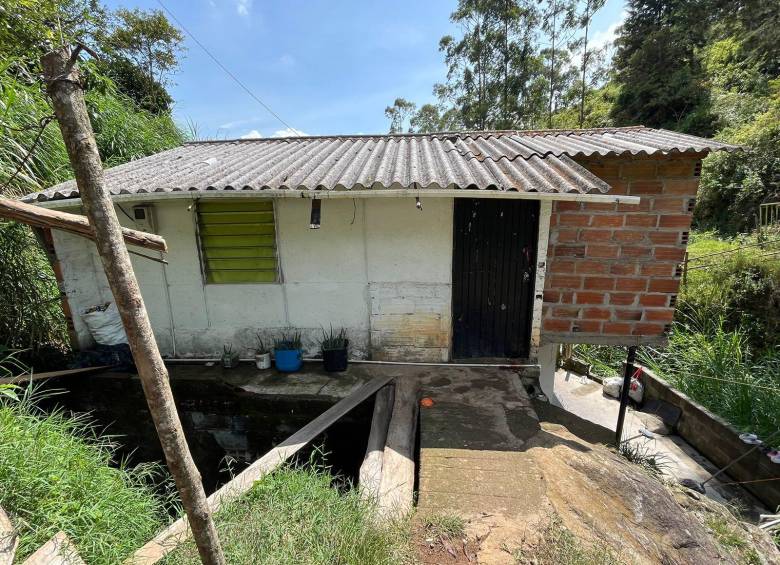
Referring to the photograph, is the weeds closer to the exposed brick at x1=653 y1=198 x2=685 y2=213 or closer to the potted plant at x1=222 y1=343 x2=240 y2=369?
the exposed brick at x1=653 y1=198 x2=685 y2=213

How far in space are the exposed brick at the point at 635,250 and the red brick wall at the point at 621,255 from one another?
0.01 m

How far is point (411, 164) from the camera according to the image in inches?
192

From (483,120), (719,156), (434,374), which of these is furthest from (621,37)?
(434,374)

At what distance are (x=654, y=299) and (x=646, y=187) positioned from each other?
1501 mm

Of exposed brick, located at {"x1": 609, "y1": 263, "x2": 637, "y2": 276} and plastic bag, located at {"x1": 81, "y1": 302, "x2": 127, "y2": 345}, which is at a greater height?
exposed brick, located at {"x1": 609, "y1": 263, "x2": 637, "y2": 276}

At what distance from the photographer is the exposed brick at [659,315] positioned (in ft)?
15.7

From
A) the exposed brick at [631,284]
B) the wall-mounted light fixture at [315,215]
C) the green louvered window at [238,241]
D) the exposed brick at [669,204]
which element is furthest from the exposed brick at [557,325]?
the green louvered window at [238,241]

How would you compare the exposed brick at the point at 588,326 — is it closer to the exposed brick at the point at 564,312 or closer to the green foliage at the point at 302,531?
the exposed brick at the point at 564,312

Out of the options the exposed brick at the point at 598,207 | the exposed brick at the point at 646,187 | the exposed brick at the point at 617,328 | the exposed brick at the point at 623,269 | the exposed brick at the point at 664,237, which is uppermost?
the exposed brick at the point at 646,187

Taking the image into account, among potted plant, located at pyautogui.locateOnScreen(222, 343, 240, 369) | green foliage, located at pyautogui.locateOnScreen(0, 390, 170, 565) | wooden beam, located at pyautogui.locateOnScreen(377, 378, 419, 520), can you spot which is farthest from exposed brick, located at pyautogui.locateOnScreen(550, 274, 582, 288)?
green foliage, located at pyautogui.locateOnScreen(0, 390, 170, 565)

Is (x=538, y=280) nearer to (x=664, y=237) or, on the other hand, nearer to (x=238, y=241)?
(x=664, y=237)

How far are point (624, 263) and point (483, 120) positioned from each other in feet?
80.9

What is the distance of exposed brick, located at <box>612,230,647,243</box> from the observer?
182 inches

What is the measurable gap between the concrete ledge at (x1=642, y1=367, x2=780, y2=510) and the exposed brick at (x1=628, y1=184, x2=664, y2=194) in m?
4.39
